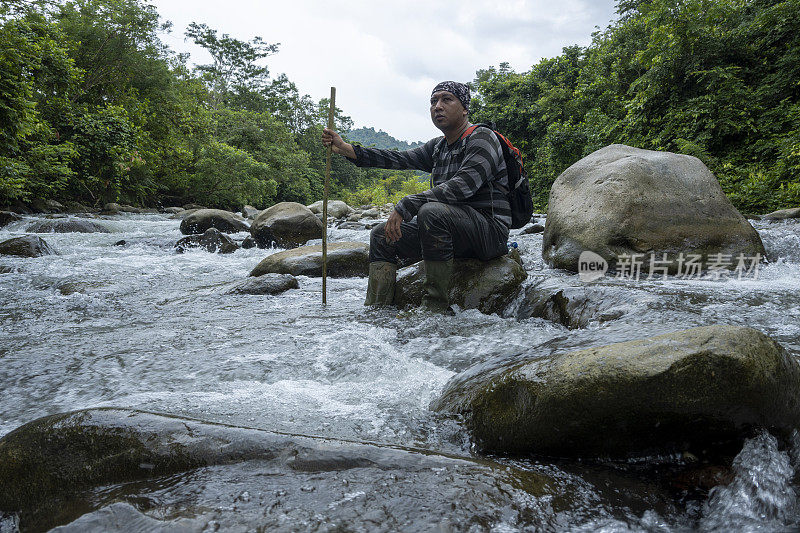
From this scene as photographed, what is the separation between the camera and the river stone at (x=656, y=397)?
1458 mm

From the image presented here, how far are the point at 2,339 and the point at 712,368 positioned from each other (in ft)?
14.3

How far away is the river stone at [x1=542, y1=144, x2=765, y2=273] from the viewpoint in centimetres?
511

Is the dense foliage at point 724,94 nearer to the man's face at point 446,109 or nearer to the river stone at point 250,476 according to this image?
the man's face at point 446,109

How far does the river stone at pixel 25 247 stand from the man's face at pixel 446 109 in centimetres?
769

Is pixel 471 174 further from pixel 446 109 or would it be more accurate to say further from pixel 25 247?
pixel 25 247

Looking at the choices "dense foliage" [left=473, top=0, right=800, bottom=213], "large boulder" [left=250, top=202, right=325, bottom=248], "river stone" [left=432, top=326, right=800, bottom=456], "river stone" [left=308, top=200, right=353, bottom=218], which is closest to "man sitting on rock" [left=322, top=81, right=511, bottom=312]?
"river stone" [left=432, top=326, right=800, bottom=456]

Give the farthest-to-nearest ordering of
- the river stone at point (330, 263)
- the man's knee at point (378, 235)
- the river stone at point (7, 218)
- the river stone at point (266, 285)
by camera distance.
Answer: the river stone at point (7, 218) < the river stone at point (330, 263) < the river stone at point (266, 285) < the man's knee at point (378, 235)

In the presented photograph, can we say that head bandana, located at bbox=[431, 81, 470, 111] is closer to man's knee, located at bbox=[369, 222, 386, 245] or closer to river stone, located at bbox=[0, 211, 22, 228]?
man's knee, located at bbox=[369, 222, 386, 245]

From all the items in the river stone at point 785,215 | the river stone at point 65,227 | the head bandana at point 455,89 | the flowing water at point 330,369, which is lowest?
the flowing water at point 330,369

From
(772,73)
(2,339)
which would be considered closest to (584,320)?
(2,339)

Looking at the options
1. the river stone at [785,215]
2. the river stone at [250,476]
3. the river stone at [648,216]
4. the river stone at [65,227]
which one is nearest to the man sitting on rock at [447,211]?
the river stone at [648,216]

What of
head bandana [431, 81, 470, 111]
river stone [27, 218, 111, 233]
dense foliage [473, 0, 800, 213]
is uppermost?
dense foliage [473, 0, 800, 213]

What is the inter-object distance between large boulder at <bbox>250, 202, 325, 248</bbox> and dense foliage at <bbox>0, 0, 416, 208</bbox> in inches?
179

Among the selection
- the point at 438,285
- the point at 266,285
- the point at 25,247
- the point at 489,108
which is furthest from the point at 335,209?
the point at 438,285
